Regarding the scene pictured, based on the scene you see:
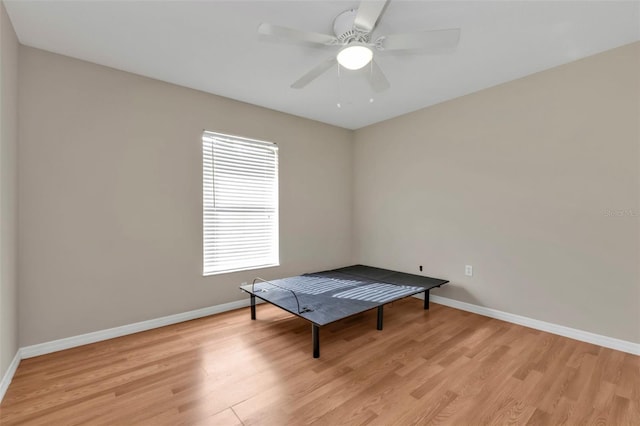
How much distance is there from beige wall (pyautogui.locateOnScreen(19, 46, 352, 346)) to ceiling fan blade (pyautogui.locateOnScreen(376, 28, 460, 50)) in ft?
6.98

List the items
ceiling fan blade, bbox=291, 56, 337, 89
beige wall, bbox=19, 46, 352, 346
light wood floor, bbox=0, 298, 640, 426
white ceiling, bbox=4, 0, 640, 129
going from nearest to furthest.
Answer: light wood floor, bbox=0, 298, 640, 426, white ceiling, bbox=4, 0, 640, 129, ceiling fan blade, bbox=291, 56, 337, 89, beige wall, bbox=19, 46, 352, 346

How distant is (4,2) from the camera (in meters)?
1.82

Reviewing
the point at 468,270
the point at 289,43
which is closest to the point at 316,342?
the point at 468,270

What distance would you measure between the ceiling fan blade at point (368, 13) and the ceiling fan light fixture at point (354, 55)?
0.11 metres

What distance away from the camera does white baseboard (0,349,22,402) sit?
1773 millimetres

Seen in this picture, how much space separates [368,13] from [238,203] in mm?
2495

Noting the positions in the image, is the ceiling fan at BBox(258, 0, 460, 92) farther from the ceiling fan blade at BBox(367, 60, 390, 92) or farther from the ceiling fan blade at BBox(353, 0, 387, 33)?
the ceiling fan blade at BBox(367, 60, 390, 92)

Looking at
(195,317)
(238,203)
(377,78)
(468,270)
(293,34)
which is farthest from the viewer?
(238,203)

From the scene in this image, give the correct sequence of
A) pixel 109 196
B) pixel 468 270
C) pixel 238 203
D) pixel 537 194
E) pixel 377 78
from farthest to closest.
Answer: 1. pixel 238 203
2. pixel 468 270
3. pixel 537 194
4. pixel 109 196
5. pixel 377 78

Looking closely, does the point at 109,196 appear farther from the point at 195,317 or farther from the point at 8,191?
the point at 195,317

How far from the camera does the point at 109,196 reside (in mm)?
2594

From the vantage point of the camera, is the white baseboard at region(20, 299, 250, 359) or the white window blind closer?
the white baseboard at region(20, 299, 250, 359)

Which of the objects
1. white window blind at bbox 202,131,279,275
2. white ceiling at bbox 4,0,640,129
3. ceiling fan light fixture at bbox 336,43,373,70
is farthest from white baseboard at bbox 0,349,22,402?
ceiling fan light fixture at bbox 336,43,373,70

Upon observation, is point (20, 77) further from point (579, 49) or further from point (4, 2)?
point (579, 49)
